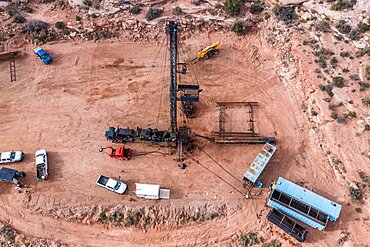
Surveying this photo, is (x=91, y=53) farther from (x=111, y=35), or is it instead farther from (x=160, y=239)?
(x=160, y=239)

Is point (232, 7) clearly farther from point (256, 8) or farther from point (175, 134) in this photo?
point (175, 134)

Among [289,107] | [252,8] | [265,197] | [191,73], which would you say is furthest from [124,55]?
[265,197]

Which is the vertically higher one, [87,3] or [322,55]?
[87,3]

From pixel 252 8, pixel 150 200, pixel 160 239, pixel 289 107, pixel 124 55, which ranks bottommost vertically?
pixel 160 239

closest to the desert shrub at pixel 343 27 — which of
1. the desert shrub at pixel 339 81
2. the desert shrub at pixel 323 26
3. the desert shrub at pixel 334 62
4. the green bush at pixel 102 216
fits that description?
the desert shrub at pixel 323 26

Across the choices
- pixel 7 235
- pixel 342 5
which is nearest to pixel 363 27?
pixel 342 5

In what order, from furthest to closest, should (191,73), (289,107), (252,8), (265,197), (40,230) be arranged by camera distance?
1. (252,8)
2. (191,73)
3. (289,107)
4. (265,197)
5. (40,230)
